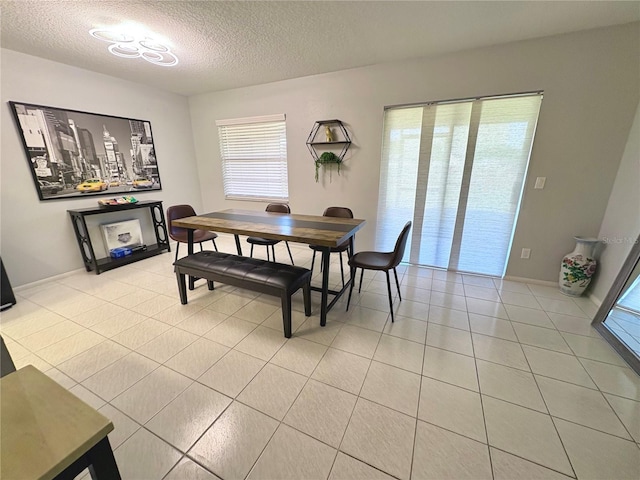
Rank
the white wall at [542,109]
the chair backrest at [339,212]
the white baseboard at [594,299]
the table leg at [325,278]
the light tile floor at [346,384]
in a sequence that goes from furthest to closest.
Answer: the chair backrest at [339,212], the white baseboard at [594,299], the white wall at [542,109], the table leg at [325,278], the light tile floor at [346,384]

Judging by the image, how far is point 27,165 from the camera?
2.79 metres

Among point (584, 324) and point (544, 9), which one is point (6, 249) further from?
point (584, 324)

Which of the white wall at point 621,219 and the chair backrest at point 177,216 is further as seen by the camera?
the chair backrest at point 177,216

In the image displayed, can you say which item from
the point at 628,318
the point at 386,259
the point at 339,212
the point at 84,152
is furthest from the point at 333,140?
the point at 628,318

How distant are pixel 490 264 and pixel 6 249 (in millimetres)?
5531

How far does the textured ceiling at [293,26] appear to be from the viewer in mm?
1966

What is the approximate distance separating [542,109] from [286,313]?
3195 millimetres

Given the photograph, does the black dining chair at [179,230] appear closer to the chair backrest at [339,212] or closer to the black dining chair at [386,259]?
the chair backrest at [339,212]

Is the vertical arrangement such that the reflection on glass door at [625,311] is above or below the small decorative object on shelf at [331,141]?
below

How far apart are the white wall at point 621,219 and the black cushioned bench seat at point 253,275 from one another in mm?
2776

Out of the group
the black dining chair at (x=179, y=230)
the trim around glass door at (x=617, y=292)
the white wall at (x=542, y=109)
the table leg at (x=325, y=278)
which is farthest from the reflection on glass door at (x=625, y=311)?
the black dining chair at (x=179, y=230)

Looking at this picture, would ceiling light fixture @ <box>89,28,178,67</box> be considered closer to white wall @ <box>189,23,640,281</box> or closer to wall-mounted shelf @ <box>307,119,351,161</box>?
white wall @ <box>189,23,640,281</box>

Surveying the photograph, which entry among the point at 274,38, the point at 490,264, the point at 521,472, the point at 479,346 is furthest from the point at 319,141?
the point at 521,472

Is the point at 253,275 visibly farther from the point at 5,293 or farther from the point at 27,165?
the point at 27,165
